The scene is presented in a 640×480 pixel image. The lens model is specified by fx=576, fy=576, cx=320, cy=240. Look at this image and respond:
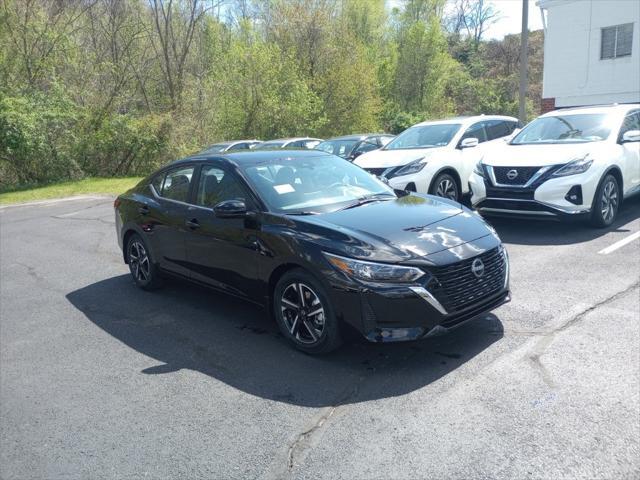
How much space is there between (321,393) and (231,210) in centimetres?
177

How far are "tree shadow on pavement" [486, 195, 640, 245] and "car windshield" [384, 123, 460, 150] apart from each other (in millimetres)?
1713

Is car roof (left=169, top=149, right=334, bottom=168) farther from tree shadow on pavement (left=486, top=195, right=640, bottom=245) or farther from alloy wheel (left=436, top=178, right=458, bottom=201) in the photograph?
alloy wheel (left=436, top=178, right=458, bottom=201)

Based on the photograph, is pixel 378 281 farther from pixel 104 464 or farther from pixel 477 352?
pixel 104 464

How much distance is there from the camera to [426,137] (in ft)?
33.8

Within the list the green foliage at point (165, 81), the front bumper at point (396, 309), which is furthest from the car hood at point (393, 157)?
the green foliage at point (165, 81)

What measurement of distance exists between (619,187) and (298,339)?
6048 millimetres

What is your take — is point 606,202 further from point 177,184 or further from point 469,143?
point 177,184

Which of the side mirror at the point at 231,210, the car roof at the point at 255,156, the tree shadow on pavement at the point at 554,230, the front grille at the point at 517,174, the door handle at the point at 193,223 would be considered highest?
the car roof at the point at 255,156

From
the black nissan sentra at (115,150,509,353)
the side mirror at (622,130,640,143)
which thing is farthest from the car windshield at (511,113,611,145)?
the black nissan sentra at (115,150,509,353)

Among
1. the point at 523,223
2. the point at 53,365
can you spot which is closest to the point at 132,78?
the point at 523,223

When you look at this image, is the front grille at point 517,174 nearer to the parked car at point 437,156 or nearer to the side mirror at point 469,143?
the parked car at point 437,156

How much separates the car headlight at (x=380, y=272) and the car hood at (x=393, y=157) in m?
5.47

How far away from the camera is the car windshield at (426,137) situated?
10008mm

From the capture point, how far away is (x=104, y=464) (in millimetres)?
3352
